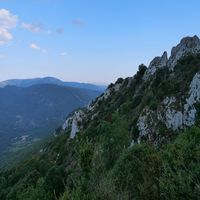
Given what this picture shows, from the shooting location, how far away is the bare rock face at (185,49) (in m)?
82.3

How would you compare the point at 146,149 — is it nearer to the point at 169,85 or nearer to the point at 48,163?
the point at 169,85

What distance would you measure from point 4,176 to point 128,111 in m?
66.2

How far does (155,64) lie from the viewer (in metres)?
95.8

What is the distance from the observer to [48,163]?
94000mm

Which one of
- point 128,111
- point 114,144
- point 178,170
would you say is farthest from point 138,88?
point 178,170

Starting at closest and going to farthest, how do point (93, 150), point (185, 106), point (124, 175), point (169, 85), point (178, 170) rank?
1. point (178, 170)
2. point (93, 150)
3. point (124, 175)
4. point (185, 106)
5. point (169, 85)

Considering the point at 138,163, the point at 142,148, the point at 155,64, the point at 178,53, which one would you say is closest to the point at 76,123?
the point at 155,64

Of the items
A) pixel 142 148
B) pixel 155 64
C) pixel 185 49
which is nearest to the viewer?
pixel 142 148

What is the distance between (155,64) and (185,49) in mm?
12118

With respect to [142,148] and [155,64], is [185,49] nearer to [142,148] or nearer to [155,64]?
[155,64]

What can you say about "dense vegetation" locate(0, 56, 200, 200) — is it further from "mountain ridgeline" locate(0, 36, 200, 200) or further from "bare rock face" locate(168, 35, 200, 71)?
"bare rock face" locate(168, 35, 200, 71)

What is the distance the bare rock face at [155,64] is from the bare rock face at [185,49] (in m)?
4.65

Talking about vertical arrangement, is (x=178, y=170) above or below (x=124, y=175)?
above

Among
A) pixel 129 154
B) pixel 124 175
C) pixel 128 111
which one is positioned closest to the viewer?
pixel 124 175
